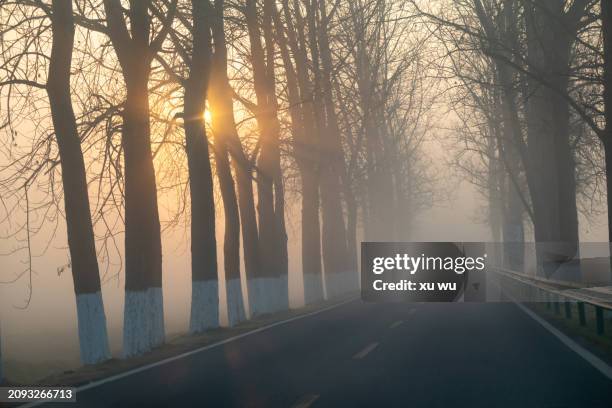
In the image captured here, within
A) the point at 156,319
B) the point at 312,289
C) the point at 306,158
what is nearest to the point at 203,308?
the point at 156,319

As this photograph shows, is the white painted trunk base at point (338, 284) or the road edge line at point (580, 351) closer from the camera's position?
the road edge line at point (580, 351)

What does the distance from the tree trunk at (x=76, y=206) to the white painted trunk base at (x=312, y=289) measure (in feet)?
70.9

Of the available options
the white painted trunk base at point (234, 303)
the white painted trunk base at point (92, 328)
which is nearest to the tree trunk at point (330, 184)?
the white painted trunk base at point (234, 303)

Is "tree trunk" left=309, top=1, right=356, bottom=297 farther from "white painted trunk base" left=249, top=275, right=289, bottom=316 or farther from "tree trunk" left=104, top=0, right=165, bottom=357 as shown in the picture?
"tree trunk" left=104, top=0, right=165, bottom=357

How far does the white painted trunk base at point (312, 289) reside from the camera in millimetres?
40562

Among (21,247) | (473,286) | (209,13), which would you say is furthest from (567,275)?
(21,247)

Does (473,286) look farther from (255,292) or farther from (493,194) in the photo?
(493,194)

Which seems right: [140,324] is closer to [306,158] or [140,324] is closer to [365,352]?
[365,352]

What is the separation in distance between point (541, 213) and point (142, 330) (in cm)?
2117

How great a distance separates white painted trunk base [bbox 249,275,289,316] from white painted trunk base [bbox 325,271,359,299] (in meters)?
10.6

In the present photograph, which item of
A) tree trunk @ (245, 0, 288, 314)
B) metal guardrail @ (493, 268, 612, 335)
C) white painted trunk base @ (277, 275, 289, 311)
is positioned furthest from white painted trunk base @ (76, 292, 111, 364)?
white painted trunk base @ (277, 275, 289, 311)

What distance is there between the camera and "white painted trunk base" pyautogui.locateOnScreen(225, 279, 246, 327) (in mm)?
26839
